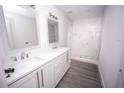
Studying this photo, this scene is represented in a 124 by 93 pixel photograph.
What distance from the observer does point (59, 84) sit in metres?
1.65

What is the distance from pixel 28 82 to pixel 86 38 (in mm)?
3128

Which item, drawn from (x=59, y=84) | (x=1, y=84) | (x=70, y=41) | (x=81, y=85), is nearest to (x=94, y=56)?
(x=70, y=41)

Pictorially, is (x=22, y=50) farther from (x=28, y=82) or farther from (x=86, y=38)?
(x=86, y=38)

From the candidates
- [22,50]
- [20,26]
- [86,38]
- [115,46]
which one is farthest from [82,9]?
[22,50]

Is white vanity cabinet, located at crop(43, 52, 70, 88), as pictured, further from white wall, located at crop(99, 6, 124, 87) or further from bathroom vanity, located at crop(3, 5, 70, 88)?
white wall, located at crop(99, 6, 124, 87)

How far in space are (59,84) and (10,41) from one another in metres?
1.57

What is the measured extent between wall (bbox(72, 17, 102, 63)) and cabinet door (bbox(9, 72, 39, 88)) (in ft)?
9.57

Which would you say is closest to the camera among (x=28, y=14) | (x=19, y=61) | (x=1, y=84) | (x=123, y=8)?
(x=1, y=84)

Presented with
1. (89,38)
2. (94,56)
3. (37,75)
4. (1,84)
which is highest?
(89,38)

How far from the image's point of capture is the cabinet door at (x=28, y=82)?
0.70 metres

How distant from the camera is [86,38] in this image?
318 cm

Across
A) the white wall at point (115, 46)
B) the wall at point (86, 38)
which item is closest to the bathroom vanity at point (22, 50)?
the white wall at point (115, 46)

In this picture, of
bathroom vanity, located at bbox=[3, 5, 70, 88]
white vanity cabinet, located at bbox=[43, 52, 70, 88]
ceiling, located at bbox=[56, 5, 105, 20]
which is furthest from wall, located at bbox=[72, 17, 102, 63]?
bathroom vanity, located at bbox=[3, 5, 70, 88]
